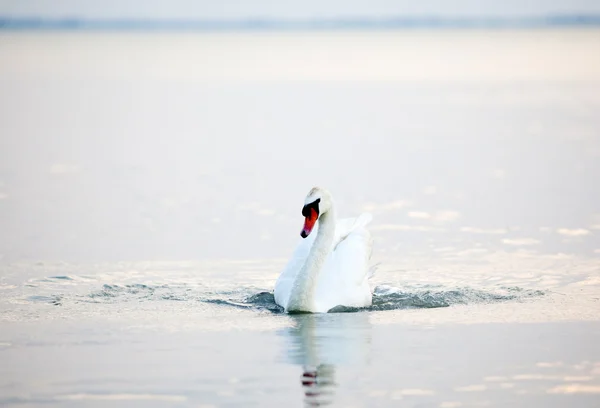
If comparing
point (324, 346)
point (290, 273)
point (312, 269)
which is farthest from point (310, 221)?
point (324, 346)

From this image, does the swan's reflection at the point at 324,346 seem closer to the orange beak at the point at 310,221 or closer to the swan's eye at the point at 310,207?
the orange beak at the point at 310,221

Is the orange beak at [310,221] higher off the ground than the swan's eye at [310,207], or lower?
lower

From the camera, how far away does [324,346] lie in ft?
34.1

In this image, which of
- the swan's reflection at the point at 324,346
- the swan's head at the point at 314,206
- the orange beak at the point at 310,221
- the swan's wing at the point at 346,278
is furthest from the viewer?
the swan's wing at the point at 346,278

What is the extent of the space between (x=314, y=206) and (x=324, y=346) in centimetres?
191

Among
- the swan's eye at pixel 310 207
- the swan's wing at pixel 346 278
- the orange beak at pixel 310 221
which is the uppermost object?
the swan's eye at pixel 310 207

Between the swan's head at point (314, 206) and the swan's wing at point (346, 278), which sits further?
the swan's wing at point (346, 278)

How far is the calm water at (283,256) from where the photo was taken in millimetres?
9367

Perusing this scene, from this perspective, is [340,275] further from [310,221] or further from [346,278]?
[310,221]

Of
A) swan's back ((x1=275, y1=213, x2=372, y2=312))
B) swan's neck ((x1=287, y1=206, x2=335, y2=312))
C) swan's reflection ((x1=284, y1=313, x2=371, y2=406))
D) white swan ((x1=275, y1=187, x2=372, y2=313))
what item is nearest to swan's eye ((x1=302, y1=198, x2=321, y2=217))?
white swan ((x1=275, y1=187, x2=372, y2=313))

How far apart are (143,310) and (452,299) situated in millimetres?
2986

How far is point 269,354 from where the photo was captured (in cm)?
1012

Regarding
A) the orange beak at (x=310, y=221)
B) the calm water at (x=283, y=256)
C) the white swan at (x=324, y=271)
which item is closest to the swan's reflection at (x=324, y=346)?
the calm water at (x=283, y=256)

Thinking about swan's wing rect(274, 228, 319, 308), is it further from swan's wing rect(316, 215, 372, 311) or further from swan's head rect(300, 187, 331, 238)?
swan's head rect(300, 187, 331, 238)
